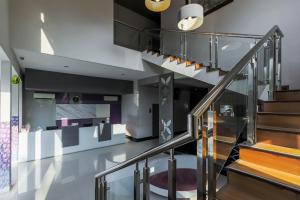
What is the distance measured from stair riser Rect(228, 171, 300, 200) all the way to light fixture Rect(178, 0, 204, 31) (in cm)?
199

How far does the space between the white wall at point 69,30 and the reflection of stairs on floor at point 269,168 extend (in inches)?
172

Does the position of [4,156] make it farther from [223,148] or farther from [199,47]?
[199,47]

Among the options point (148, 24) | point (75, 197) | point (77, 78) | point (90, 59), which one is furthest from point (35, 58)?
point (148, 24)

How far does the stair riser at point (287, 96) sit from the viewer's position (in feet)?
8.02

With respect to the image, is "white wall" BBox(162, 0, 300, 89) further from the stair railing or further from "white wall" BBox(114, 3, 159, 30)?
"white wall" BBox(114, 3, 159, 30)

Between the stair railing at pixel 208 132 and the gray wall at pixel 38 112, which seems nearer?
the stair railing at pixel 208 132

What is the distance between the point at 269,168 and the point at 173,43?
508cm

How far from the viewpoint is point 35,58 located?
14.5 feet

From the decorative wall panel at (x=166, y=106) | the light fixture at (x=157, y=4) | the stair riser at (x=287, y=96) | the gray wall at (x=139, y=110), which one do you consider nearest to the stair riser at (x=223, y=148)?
the stair riser at (x=287, y=96)

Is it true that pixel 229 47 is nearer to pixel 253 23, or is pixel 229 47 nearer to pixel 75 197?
pixel 253 23

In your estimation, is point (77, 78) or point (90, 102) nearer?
point (77, 78)

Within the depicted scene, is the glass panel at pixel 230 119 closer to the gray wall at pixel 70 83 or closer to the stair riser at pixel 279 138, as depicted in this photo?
the stair riser at pixel 279 138

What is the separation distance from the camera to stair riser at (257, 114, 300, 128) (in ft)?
6.13

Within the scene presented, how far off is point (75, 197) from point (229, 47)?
198 inches
